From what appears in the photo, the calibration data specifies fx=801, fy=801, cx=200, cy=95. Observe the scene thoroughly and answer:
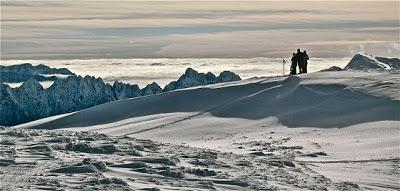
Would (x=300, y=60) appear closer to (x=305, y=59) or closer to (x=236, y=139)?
(x=305, y=59)

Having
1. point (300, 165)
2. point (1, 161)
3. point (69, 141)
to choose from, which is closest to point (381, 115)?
point (300, 165)

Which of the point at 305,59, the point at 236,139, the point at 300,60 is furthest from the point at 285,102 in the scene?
the point at 300,60

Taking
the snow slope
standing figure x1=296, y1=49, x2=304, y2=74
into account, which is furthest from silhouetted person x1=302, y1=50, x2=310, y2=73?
the snow slope

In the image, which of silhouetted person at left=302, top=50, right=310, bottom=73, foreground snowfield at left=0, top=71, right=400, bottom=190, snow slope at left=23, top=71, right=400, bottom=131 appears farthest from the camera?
silhouetted person at left=302, top=50, right=310, bottom=73

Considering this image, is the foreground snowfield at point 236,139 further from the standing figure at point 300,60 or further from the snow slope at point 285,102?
the standing figure at point 300,60

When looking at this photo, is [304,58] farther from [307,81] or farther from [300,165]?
[300,165]

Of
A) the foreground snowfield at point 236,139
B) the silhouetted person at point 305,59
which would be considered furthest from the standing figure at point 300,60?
the foreground snowfield at point 236,139

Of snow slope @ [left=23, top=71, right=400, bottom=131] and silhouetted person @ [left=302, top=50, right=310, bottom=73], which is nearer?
snow slope @ [left=23, top=71, right=400, bottom=131]

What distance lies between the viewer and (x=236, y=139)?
27156mm

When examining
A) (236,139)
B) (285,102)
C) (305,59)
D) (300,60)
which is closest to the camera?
(236,139)

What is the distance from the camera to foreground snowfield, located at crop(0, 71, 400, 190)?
1838 centimetres

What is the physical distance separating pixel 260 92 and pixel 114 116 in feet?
21.6

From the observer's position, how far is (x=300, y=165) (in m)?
21.1

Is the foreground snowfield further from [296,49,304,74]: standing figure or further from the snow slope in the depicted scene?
[296,49,304,74]: standing figure
